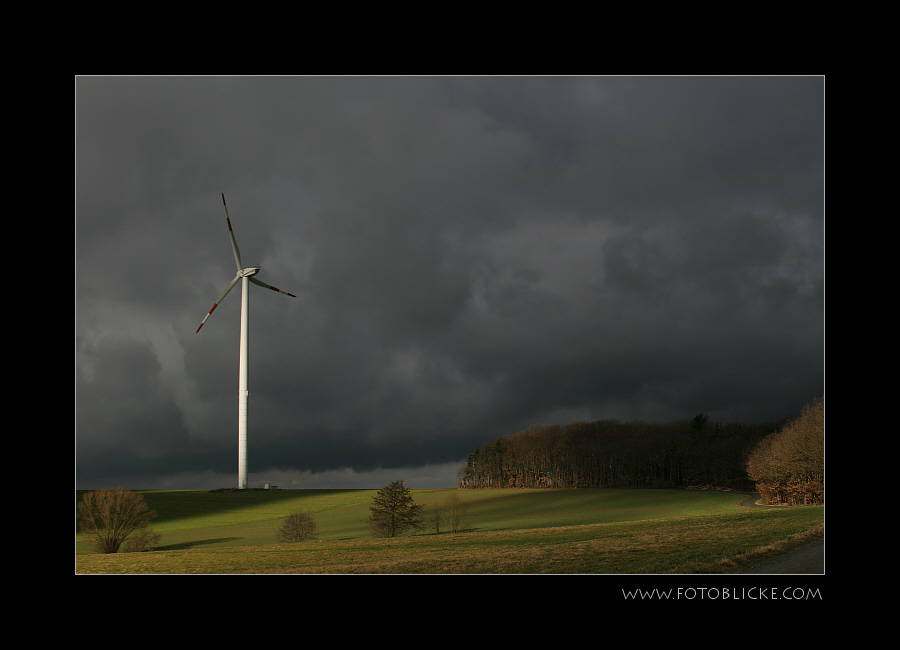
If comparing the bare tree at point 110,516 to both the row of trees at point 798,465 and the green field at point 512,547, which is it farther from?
the row of trees at point 798,465

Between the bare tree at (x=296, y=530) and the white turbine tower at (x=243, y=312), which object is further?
the white turbine tower at (x=243, y=312)

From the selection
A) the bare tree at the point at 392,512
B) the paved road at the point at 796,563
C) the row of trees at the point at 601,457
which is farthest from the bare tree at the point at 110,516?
the row of trees at the point at 601,457

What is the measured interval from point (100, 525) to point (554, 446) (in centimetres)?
9444

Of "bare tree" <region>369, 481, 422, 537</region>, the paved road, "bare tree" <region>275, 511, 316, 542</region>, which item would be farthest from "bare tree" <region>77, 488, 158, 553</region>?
the paved road

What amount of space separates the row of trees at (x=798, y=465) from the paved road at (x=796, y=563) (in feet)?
156

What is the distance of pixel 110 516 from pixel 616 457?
10020cm

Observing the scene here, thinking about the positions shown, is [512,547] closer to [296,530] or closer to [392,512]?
[392,512]

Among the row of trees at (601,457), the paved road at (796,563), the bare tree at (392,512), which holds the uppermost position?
the paved road at (796,563)

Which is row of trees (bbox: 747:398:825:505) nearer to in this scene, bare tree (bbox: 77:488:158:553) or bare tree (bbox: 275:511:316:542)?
bare tree (bbox: 275:511:316:542)

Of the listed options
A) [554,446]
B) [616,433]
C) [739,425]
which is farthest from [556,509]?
[739,425]

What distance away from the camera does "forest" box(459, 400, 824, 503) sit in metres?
116

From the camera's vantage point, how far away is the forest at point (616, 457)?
11569 cm

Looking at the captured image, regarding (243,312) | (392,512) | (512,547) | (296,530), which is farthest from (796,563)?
(243,312)
